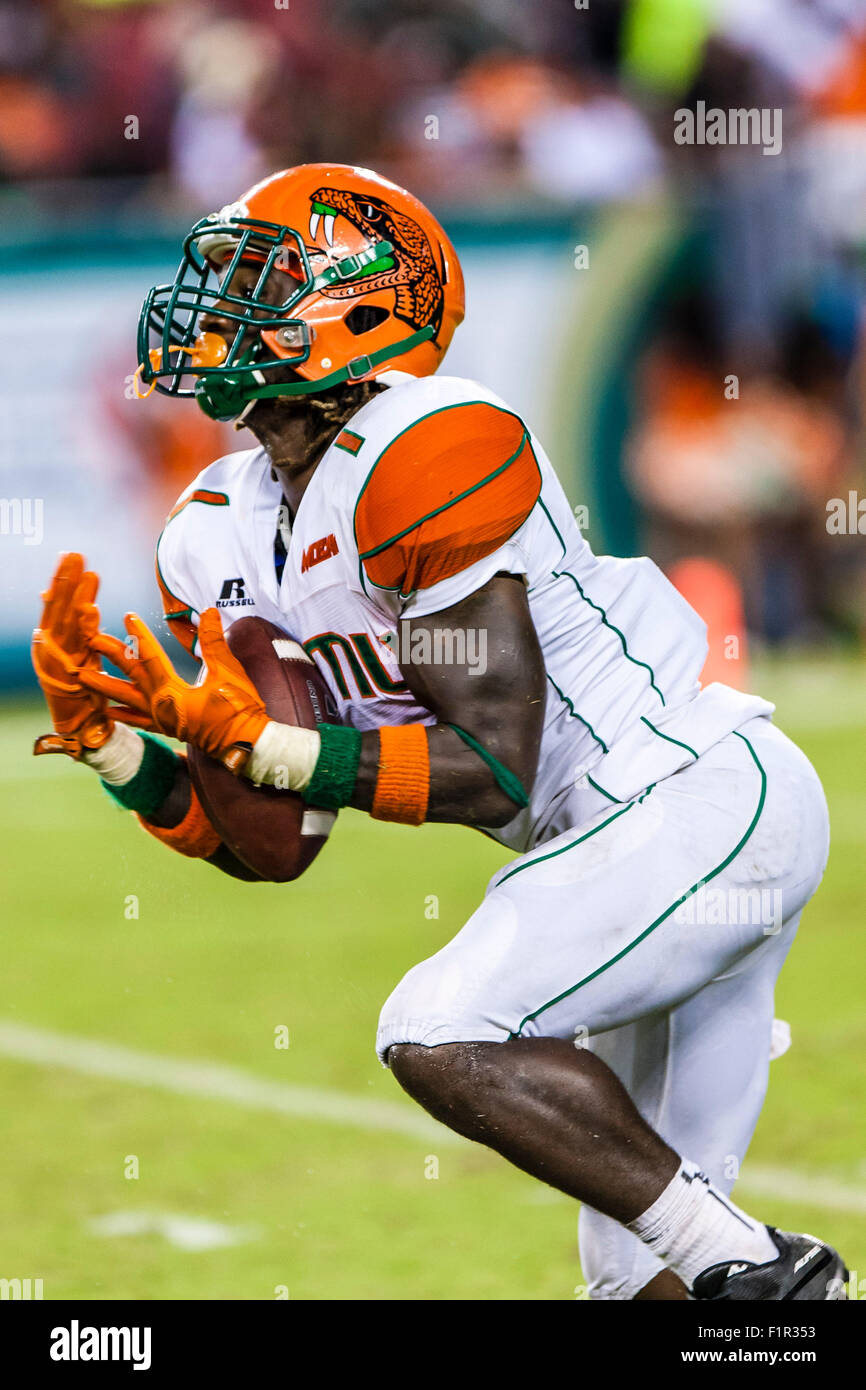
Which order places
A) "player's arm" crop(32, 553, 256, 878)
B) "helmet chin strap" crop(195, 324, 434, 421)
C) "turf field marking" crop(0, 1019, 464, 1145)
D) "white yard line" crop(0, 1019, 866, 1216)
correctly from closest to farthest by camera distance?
"player's arm" crop(32, 553, 256, 878)
"helmet chin strap" crop(195, 324, 434, 421)
"white yard line" crop(0, 1019, 866, 1216)
"turf field marking" crop(0, 1019, 464, 1145)

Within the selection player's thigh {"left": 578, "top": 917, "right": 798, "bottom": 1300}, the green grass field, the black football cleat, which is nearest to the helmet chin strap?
player's thigh {"left": 578, "top": 917, "right": 798, "bottom": 1300}

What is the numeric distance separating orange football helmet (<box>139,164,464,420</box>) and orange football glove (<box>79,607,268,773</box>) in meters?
0.40

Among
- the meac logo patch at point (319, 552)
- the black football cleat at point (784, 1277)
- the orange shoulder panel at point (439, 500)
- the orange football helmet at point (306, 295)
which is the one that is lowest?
the black football cleat at point (784, 1277)

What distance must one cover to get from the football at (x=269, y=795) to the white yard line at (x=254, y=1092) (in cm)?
149

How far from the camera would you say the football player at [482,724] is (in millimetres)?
2549

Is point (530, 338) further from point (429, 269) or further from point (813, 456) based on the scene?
point (429, 269)

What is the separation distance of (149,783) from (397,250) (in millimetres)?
913

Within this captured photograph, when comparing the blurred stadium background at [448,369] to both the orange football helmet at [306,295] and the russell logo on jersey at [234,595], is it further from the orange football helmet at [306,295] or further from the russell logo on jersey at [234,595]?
the orange football helmet at [306,295]

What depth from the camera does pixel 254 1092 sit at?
4.46 meters

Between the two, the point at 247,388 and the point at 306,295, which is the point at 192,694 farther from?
the point at 306,295

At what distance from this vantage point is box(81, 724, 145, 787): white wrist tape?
9.18 ft

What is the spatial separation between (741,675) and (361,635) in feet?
20.5

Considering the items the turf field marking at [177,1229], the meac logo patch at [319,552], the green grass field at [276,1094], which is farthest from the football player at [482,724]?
the turf field marking at [177,1229]

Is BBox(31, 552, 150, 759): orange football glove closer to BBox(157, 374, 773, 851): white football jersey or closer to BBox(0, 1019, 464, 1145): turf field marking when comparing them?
BBox(157, 374, 773, 851): white football jersey
